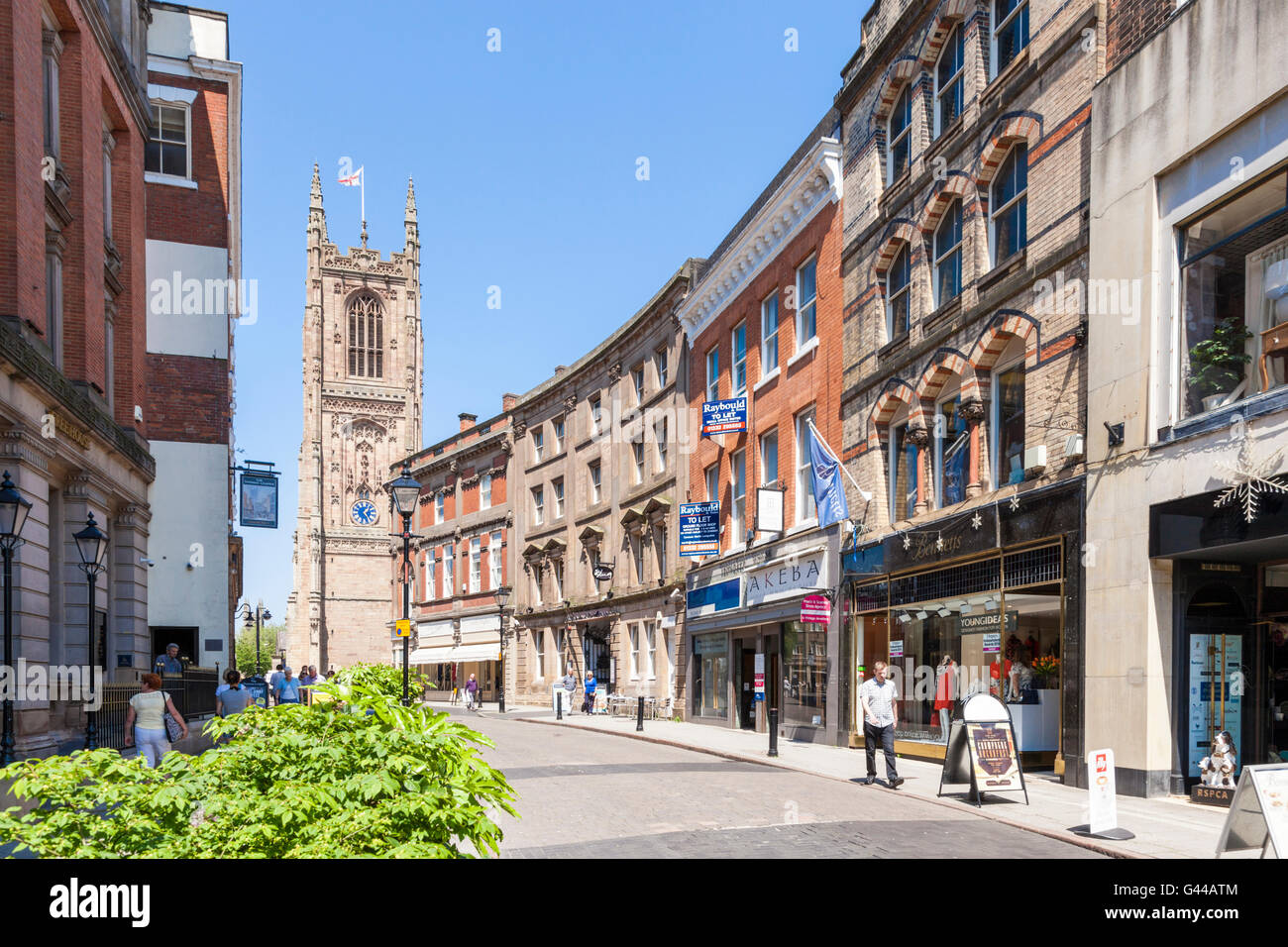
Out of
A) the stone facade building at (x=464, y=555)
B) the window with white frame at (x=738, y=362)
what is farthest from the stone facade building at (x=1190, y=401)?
the stone facade building at (x=464, y=555)

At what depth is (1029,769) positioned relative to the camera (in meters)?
16.3

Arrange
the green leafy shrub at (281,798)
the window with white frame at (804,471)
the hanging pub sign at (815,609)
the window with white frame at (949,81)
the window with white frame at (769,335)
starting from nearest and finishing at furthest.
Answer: the green leafy shrub at (281,798) → the window with white frame at (949,81) → the hanging pub sign at (815,609) → the window with white frame at (804,471) → the window with white frame at (769,335)

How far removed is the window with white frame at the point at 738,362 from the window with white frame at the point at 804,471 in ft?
13.5

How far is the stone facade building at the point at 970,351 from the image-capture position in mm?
15602

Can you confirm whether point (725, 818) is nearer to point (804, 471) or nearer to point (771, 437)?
point (804, 471)

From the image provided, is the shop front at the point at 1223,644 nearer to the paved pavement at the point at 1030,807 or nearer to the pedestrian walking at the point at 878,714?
the paved pavement at the point at 1030,807

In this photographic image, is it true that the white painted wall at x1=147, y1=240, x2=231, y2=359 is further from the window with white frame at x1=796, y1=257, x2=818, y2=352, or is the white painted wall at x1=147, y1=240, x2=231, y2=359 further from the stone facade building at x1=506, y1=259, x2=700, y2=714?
the window with white frame at x1=796, y1=257, x2=818, y2=352

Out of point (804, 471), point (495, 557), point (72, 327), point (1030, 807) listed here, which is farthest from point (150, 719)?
point (495, 557)

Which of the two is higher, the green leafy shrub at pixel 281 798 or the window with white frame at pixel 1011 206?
the window with white frame at pixel 1011 206

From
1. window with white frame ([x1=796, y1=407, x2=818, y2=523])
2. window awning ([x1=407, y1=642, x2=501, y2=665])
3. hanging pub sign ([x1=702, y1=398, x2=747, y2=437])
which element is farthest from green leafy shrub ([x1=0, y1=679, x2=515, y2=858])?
window awning ([x1=407, y1=642, x2=501, y2=665])

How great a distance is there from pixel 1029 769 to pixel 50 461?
682 inches

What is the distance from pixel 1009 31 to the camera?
58.8ft
